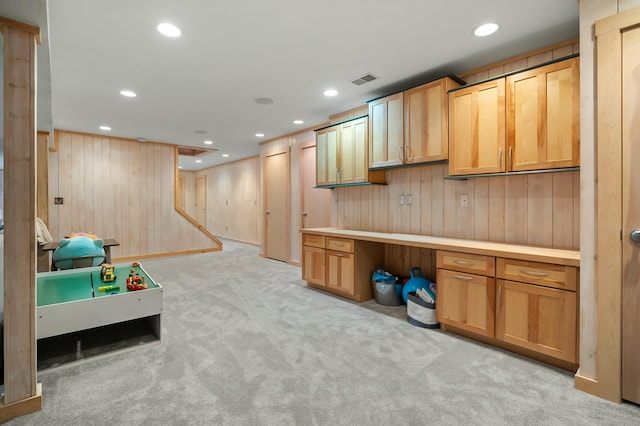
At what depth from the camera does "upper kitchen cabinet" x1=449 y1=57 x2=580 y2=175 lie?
227 centimetres

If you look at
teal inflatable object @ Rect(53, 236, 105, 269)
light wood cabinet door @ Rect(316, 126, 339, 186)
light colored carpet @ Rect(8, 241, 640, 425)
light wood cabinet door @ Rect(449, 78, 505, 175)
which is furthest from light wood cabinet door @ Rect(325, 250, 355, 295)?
teal inflatable object @ Rect(53, 236, 105, 269)

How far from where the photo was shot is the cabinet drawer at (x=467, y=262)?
241 centimetres

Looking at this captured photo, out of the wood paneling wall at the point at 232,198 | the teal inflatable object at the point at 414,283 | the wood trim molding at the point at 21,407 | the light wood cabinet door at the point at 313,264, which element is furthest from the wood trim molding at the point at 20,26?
the wood paneling wall at the point at 232,198

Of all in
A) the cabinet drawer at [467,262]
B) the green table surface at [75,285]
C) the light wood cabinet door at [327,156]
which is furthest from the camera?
the light wood cabinet door at [327,156]

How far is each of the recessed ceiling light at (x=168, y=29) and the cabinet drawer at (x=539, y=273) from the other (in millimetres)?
3008

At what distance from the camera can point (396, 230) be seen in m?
3.77

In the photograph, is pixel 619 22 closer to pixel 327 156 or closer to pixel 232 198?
pixel 327 156

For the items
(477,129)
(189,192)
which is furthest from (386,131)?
(189,192)

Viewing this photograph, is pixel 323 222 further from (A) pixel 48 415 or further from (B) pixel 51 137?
(B) pixel 51 137

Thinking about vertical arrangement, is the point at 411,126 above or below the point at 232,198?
above

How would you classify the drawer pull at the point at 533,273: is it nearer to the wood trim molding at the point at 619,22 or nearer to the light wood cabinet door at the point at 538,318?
the light wood cabinet door at the point at 538,318

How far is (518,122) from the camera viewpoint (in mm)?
A: 2506

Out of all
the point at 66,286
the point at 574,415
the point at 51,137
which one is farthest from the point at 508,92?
the point at 51,137

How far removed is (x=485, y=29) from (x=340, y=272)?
105 inches
